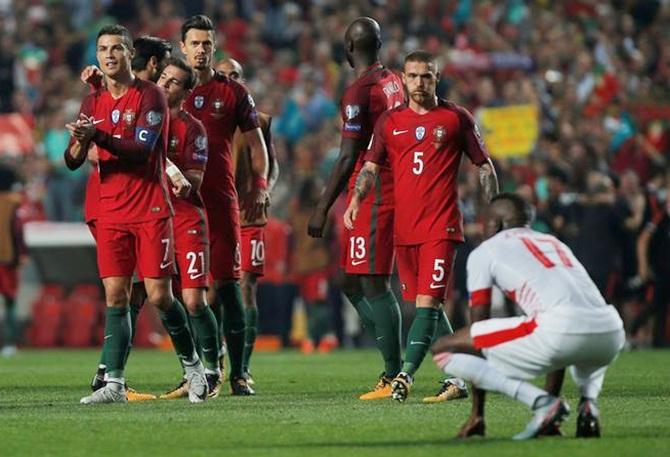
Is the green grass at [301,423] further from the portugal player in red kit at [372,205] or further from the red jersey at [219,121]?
the red jersey at [219,121]

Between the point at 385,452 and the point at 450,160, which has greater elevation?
the point at 450,160

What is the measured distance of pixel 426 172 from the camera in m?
12.0

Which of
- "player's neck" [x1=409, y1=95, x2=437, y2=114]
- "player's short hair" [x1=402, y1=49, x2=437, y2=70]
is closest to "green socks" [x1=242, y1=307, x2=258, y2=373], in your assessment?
"player's neck" [x1=409, y1=95, x2=437, y2=114]

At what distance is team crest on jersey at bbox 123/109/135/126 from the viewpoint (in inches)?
447

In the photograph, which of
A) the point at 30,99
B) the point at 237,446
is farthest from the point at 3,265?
the point at 237,446

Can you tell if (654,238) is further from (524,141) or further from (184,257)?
(184,257)

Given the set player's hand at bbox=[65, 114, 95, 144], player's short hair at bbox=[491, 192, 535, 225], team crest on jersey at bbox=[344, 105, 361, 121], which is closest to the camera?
player's short hair at bbox=[491, 192, 535, 225]

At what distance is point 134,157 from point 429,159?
6.86 ft

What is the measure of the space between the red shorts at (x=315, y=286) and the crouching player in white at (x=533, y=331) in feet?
47.8

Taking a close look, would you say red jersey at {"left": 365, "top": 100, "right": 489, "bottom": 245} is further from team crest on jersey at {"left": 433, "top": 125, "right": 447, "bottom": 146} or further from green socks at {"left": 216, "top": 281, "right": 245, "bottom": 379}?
green socks at {"left": 216, "top": 281, "right": 245, "bottom": 379}

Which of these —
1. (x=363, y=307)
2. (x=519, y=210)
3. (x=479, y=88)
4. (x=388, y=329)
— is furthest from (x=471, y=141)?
(x=479, y=88)

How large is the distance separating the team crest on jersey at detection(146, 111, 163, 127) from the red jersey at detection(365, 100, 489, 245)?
162 centimetres

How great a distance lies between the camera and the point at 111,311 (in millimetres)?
11469

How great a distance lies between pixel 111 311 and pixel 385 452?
11.2ft
